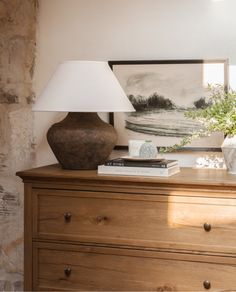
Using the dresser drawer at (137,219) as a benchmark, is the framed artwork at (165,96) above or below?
above

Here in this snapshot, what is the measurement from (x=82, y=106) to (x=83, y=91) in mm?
75

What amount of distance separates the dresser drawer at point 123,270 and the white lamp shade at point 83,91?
0.61 metres

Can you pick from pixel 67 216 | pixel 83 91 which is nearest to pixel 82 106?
pixel 83 91

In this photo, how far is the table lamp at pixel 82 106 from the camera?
2338 mm

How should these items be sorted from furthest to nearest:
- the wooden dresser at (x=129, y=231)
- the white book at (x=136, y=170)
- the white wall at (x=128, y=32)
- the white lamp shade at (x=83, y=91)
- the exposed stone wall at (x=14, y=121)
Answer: the exposed stone wall at (x=14, y=121)
the white wall at (x=128, y=32)
the white lamp shade at (x=83, y=91)
the white book at (x=136, y=170)
the wooden dresser at (x=129, y=231)

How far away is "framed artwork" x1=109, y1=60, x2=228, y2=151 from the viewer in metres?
2.58

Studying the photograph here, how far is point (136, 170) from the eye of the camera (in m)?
2.25

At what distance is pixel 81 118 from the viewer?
2453 mm

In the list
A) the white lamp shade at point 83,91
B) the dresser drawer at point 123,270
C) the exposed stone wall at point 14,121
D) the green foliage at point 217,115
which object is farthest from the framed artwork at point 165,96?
the dresser drawer at point 123,270

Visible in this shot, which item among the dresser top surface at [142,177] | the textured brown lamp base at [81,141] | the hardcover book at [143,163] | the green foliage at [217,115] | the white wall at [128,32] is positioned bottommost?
the dresser top surface at [142,177]

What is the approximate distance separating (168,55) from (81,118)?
570 millimetres

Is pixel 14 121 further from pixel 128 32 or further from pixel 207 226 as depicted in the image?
pixel 207 226

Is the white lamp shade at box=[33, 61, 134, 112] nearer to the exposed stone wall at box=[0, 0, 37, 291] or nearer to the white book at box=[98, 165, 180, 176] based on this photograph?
the white book at box=[98, 165, 180, 176]

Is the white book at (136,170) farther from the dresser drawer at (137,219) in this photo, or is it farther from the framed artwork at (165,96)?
the framed artwork at (165,96)
